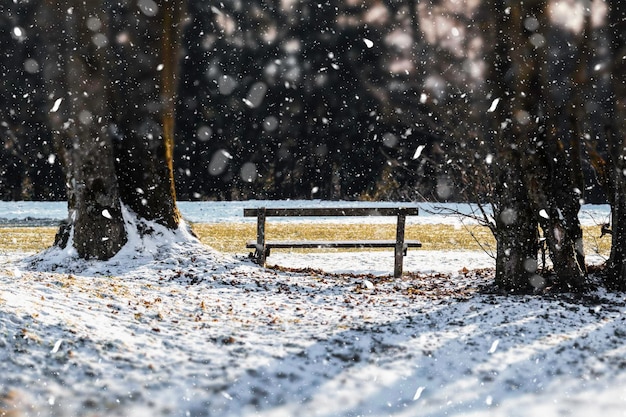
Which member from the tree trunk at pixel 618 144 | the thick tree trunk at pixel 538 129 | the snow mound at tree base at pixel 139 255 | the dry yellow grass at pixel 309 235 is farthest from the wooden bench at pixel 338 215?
the dry yellow grass at pixel 309 235

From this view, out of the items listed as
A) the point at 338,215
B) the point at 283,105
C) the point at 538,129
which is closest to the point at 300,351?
the point at 538,129

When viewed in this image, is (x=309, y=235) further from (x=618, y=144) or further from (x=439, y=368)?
(x=439, y=368)

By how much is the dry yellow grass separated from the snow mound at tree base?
3.99 m

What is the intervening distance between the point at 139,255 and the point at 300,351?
Answer: 4.89m

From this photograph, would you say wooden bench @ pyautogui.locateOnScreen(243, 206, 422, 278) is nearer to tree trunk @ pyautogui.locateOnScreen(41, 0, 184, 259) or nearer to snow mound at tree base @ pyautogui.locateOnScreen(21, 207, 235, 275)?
snow mound at tree base @ pyautogui.locateOnScreen(21, 207, 235, 275)

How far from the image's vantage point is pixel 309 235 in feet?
56.4

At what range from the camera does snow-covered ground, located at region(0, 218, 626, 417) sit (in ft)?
13.3

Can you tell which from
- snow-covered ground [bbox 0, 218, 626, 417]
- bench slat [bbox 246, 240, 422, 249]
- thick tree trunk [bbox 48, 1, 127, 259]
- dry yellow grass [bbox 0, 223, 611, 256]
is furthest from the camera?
dry yellow grass [bbox 0, 223, 611, 256]

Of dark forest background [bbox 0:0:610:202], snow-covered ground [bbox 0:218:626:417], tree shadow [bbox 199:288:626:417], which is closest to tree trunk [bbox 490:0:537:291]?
snow-covered ground [bbox 0:218:626:417]

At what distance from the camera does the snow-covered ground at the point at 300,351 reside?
4.07 meters

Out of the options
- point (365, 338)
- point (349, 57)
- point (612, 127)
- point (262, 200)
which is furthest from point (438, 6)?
point (262, 200)

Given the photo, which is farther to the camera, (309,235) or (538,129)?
(309,235)

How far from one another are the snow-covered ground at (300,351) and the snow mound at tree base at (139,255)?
1.12 m

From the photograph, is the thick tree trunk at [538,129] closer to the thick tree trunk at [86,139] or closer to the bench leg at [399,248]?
the bench leg at [399,248]
